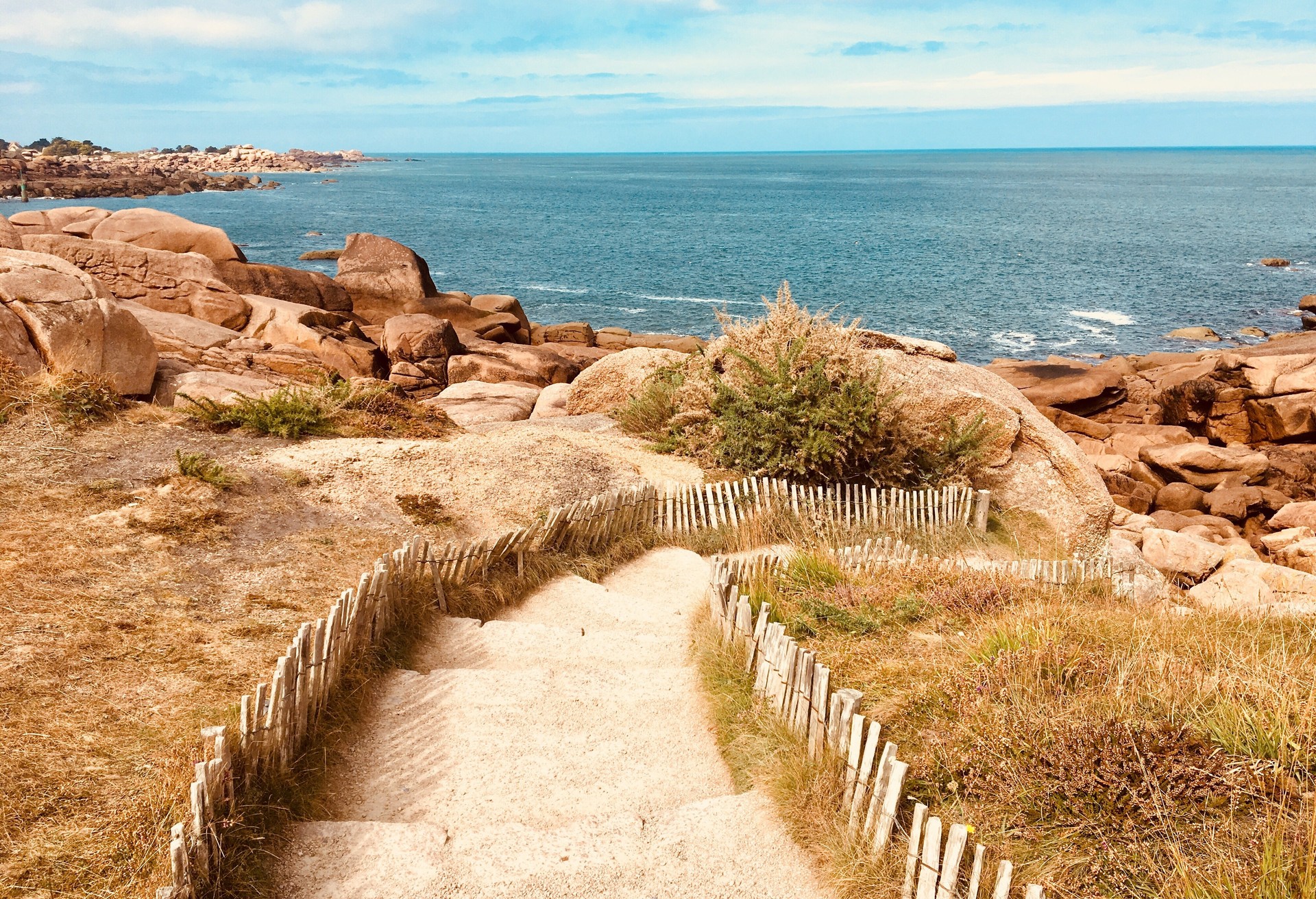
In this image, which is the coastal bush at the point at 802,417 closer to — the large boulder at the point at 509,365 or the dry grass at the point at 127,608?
the dry grass at the point at 127,608

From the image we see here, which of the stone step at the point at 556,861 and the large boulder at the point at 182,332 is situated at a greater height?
the large boulder at the point at 182,332

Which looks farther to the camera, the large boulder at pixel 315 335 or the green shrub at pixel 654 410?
the large boulder at pixel 315 335

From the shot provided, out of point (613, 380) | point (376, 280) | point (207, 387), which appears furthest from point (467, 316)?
point (207, 387)

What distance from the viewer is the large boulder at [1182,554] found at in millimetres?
14367

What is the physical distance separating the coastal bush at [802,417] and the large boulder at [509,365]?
11676 millimetres

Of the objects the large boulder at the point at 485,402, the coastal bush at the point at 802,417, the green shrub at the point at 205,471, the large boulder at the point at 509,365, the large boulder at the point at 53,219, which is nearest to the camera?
the green shrub at the point at 205,471

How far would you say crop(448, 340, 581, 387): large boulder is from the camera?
25312 millimetres

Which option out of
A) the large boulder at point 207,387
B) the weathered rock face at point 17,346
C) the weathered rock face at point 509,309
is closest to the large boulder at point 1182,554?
the large boulder at point 207,387

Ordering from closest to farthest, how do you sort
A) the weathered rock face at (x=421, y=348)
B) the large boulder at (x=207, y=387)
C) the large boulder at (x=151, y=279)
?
the large boulder at (x=207, y=387), the large boulder at (x=151, y=279), the weathered rock face at (x=421, y=348)

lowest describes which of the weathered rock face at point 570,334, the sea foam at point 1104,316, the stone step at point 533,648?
the sea foam at point 1104,316

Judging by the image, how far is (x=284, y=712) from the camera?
17.1ft

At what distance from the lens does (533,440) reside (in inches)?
490

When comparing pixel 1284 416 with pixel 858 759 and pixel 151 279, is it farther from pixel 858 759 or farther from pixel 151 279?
pixel 151 279

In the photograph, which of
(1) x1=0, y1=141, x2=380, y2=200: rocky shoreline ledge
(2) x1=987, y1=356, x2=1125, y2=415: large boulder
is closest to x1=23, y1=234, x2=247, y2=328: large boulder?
(2) x1=987, y1=356, x2=1125, y2=415: large boulder
